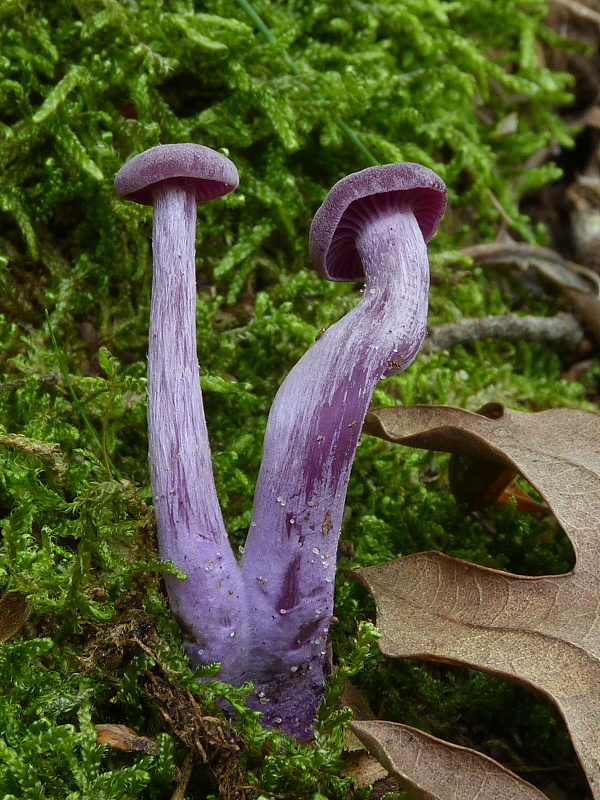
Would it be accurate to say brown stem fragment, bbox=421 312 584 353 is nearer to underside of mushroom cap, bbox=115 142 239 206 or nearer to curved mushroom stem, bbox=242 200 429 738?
curved mushroom stem, bbox=242 200 429 738

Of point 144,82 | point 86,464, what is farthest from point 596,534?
point 144,82

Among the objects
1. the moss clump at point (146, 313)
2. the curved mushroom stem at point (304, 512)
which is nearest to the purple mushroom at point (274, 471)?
the curved mushroom stem at point (304, 512)

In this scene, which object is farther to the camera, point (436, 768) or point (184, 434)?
point (184, 434)

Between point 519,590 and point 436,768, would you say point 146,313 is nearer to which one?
point 519,590

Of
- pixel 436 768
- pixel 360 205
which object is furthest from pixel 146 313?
pixel 436 768

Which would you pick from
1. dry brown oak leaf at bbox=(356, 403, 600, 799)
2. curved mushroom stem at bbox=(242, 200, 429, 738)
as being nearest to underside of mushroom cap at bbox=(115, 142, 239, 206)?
curved mushroom stem at bbox=(242, 200, 429, 738)

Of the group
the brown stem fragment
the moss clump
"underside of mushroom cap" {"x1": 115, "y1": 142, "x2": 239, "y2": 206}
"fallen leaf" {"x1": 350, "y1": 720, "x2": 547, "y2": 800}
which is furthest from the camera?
the brown stem fragment

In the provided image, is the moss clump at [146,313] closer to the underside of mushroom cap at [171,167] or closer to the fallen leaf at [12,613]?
the fallen leaf at [12,613]

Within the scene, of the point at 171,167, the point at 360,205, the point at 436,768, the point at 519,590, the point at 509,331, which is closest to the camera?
the point at 436,768
